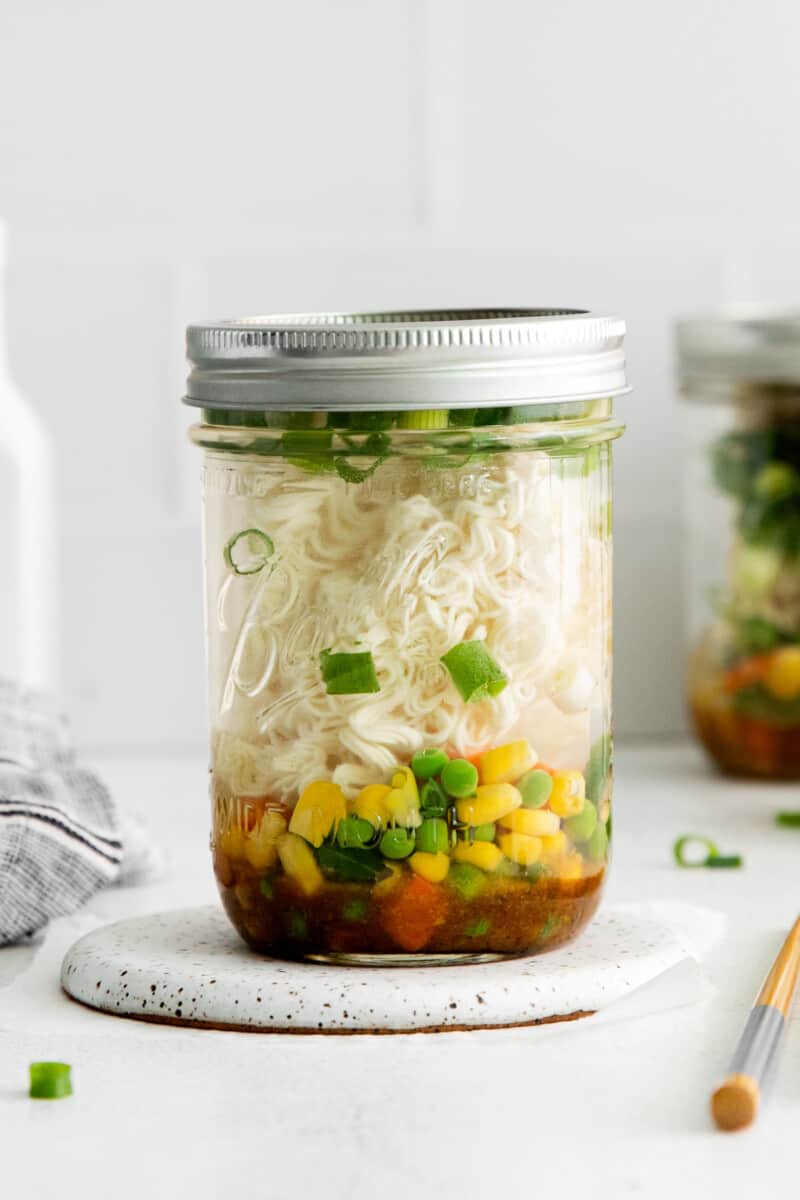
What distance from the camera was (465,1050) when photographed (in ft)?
2.42

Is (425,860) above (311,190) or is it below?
below

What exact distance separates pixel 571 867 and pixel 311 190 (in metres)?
0.88

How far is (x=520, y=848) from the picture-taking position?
2.46ft

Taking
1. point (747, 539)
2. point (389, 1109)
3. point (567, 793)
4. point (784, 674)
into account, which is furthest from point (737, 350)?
point (389, 1109)

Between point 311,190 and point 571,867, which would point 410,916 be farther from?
point 311,190

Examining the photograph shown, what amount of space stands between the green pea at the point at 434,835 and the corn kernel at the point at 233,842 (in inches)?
3.3

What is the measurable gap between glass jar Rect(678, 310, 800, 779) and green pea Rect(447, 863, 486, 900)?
63cm

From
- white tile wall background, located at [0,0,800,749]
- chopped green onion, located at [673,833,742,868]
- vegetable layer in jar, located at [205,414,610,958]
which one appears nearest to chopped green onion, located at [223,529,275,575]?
vegetable layer in jar, located at [205,414,610,958]

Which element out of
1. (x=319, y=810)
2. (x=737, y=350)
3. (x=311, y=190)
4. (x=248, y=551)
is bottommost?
(x=319, y=810)

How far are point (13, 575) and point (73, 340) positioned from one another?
26cm

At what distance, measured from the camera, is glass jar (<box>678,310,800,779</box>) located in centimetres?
132

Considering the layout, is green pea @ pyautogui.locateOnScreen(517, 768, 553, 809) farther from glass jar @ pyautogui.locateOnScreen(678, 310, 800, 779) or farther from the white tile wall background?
the white tile wall background

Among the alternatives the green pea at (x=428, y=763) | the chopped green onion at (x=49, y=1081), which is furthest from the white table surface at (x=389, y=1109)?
the green pea at (x=428, y=763)

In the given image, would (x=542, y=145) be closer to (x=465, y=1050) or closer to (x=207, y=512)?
(x=207, y=512)
